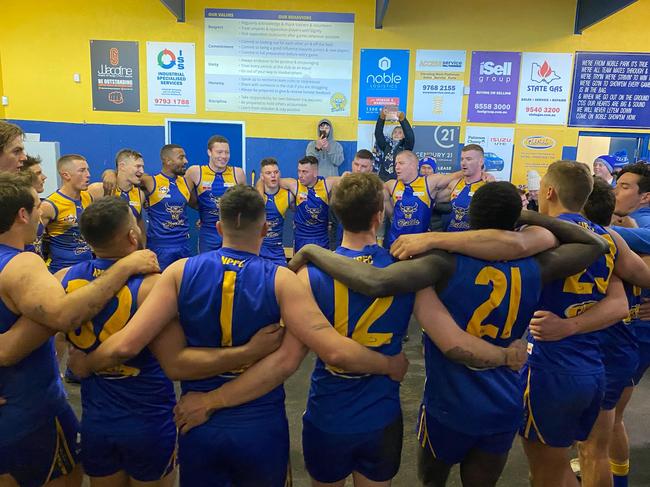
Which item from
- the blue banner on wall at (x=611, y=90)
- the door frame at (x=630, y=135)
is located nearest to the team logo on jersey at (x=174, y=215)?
the blue banner on wall at (x=611, y=90)

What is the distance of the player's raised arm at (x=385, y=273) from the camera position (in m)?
1.69

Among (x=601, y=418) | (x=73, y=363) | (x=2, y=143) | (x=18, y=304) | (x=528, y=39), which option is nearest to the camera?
(x=18, y=304)

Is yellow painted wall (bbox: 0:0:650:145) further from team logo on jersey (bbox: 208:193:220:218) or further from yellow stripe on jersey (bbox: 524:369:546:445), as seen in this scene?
yellow stripe on jersey (bbox: 524:369:546:445)

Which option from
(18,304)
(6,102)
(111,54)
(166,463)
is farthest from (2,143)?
(6,102)

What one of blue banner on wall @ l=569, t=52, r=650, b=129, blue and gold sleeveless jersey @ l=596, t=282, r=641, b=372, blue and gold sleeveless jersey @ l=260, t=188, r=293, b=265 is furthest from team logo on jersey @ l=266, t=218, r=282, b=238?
blue banner on wall @ l=569, t=52, r=650, b=129

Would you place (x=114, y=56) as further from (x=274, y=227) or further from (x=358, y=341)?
(x=358, y=341)

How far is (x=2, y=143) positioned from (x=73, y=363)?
74.1 inches

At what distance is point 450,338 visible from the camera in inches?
71.3

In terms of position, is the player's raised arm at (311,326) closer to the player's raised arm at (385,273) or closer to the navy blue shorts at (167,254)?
the player's raised arm at (385,273)

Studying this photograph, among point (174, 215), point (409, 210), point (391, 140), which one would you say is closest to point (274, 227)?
point (174, 215)

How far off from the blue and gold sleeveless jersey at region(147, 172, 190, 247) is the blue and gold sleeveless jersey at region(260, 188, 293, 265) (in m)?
1.01

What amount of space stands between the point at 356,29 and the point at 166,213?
12.9 ft

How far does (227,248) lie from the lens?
5.86 ft

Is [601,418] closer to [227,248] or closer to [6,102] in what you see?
[227,248]
